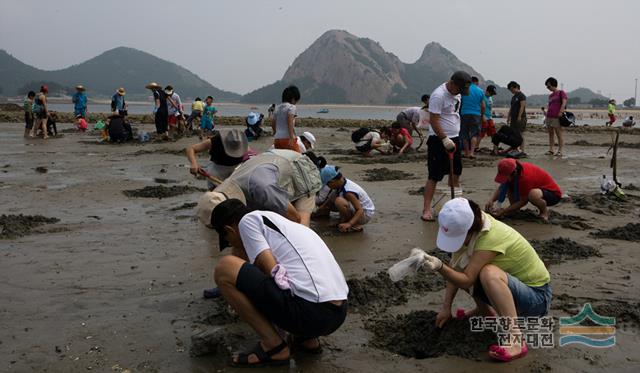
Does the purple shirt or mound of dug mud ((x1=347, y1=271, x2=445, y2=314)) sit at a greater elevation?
the purple shirt

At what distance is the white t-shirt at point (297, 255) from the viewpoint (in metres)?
3.03

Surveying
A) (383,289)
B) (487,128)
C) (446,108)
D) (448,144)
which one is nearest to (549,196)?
(448,144)

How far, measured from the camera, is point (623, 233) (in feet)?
18.5

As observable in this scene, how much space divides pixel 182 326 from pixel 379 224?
10.1ft

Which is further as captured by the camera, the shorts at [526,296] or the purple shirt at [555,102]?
the purple shirt at [555,102]

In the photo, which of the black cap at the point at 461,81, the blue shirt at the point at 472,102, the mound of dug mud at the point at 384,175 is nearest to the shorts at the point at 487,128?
the blue shirt at the point at 472,102

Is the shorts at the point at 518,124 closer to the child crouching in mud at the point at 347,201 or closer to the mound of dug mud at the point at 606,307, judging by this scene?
the child crouching in mud at the point at 347,201

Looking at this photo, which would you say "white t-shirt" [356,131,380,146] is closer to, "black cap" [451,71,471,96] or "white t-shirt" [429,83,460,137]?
"white t-shirt" [429,83,460,137]

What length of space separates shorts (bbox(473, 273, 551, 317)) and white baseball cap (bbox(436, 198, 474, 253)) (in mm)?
268

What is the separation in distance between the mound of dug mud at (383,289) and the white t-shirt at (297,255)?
883 millimetres

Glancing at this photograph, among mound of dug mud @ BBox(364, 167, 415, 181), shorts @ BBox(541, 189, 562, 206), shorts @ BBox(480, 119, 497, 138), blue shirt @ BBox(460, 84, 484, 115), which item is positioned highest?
blue shirt @ BBox(460, 84, 484, 115)

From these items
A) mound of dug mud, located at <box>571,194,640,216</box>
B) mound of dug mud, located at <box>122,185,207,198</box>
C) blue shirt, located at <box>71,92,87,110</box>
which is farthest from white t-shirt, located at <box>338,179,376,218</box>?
blue shirt, located at <box>71,92,87,110</box>

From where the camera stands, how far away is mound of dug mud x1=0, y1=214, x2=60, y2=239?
580cm

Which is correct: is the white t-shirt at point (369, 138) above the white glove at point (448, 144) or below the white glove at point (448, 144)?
below
